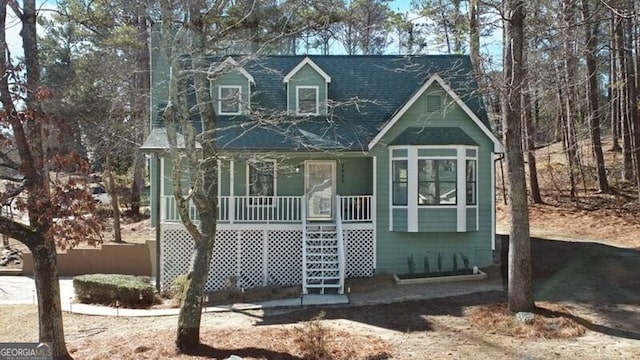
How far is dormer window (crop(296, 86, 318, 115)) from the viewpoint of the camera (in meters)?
16.8

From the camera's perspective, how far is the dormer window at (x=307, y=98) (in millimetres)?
16766

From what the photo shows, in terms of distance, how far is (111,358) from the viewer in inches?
321

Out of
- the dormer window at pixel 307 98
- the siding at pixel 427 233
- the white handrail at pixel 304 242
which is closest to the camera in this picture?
the white handrail at pixel 304 242

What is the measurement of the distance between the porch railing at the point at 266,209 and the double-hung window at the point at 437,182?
153cm

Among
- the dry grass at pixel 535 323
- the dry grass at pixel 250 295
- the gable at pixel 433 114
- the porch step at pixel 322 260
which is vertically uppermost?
the gable at pixel 433 114

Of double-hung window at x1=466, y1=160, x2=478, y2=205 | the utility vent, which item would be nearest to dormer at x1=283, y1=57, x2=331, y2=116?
the utility vent

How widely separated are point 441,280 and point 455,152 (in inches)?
141

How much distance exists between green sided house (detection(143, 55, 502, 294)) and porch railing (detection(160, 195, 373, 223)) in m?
0.04

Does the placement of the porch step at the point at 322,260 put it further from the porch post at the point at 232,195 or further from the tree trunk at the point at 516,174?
the tree trunk at the point at 516,174

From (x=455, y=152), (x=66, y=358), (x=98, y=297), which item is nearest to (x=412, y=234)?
(x=455, y=152)

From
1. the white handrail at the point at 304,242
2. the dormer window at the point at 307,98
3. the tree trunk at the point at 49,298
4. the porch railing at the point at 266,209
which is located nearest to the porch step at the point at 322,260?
the white handrail at the point at 304,242

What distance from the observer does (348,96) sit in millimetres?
17234

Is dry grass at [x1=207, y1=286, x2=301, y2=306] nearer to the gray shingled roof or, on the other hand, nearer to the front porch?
the front porch

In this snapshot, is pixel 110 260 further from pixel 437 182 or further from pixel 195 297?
pixel 437 182
